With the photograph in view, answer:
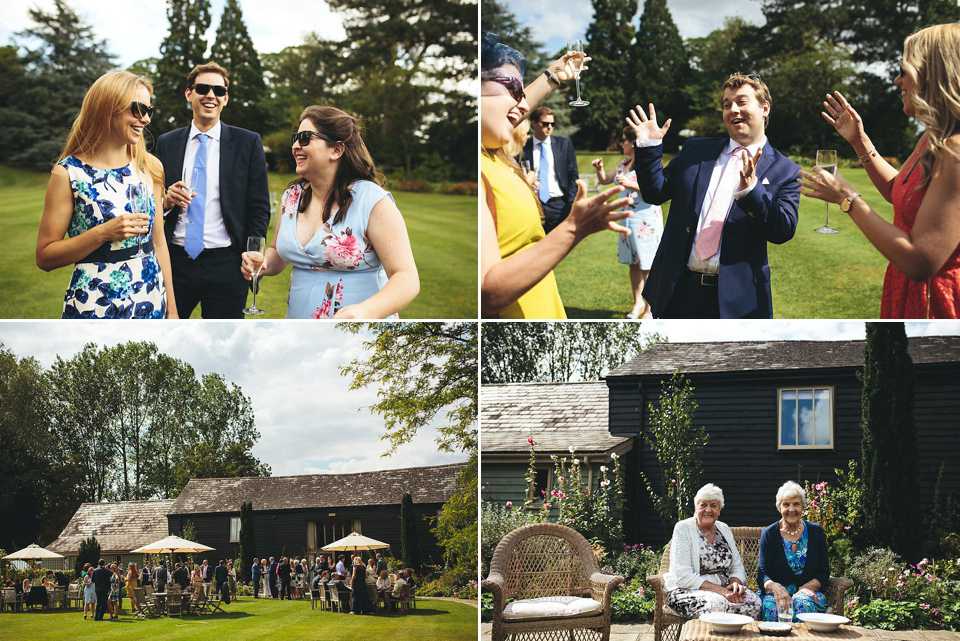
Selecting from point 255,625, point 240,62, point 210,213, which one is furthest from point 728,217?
point 255,625

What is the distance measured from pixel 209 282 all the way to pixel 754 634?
325cm

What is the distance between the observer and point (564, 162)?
14.6 feet

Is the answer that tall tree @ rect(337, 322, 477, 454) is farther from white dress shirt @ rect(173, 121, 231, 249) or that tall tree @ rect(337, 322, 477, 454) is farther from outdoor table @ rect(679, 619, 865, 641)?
outdoor table @ rect(679, 619, 865, 641)

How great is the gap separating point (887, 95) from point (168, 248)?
152 inches

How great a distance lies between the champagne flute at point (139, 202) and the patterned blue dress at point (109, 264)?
0.01m

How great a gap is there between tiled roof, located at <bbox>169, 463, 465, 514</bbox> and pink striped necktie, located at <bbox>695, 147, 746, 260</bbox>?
233cm

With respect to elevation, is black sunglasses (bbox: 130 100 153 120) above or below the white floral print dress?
above

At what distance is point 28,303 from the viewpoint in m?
5.08

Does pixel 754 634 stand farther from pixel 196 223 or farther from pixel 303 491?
pixel 196 223

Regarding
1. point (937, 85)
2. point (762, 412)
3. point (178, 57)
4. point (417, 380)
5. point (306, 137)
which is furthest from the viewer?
point (762, 412)

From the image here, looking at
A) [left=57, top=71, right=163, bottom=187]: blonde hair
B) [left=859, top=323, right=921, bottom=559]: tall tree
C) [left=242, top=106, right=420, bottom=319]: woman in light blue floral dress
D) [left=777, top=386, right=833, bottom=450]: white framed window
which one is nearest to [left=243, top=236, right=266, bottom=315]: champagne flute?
[left=242, top=106, right=420, bottom=319]: woman in light blue floral dress

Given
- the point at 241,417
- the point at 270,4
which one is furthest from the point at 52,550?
the point at 270,4

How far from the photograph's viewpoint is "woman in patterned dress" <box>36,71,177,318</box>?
3.79 m

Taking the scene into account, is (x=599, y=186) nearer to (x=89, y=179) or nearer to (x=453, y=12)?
(x=89, y=179)
